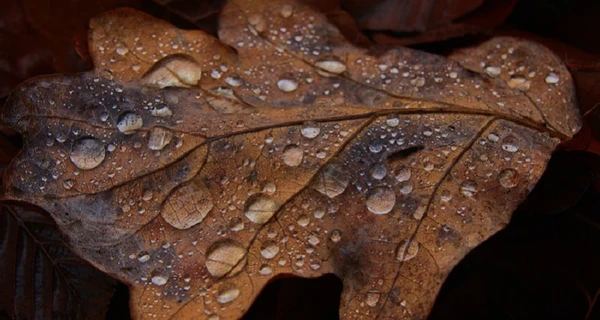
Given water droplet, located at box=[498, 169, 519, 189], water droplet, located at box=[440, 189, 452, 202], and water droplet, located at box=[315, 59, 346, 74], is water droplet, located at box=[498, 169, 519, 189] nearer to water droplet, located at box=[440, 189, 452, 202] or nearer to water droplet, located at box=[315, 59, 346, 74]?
water droplet, located at box=[440, 189, 452, 202]

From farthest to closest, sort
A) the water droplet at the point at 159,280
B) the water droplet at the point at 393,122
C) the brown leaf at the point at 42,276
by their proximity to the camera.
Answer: the brown leaf at the point at 42,276 < the water droplet at the point at 393,122 < the water droplet at the point at 159,280

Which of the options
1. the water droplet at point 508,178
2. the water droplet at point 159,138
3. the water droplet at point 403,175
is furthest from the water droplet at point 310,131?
the water droplet at point 508,178

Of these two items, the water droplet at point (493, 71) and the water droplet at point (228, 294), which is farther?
the water droplet at point (493, 71)

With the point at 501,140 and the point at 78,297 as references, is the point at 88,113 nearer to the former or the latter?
the point at 78,297

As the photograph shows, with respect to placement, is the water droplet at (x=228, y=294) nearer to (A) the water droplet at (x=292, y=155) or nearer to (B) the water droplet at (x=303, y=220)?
(B) the water droplet at (x=303, y=220)

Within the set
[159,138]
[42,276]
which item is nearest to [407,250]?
[159,138]

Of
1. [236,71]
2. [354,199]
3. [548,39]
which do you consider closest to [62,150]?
[236,71]
